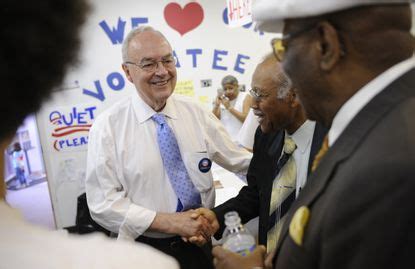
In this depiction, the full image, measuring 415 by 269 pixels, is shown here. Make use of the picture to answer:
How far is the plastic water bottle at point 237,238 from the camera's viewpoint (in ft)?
3.37

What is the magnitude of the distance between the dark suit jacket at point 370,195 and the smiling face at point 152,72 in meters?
1.13

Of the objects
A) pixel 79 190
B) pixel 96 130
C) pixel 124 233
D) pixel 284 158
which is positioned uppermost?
pixel 96 130

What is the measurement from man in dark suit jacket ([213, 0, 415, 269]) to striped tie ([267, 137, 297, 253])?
54 centimetres

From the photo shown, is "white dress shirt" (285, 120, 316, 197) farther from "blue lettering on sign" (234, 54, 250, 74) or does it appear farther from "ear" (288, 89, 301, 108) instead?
"blue lettering on sign" (234, 54, 250, 74)

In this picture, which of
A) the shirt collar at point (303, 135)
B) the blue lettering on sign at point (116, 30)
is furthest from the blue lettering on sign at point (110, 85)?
the shirt collar at point (303, 135)

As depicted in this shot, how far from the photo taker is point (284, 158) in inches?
53.0

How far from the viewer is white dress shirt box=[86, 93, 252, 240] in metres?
1.50

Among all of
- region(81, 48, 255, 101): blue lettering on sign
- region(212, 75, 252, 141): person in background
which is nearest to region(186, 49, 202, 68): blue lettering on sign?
region(81, 48, 255, 101): blue lettering on sign

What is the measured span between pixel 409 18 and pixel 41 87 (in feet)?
2.27

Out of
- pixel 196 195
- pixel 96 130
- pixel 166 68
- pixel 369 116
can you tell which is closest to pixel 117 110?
pixel 96 130

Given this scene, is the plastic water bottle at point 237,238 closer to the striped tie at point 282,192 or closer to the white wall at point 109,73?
the striped tie at point 282,192

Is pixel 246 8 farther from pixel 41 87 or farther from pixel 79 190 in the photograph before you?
pixel 79 190

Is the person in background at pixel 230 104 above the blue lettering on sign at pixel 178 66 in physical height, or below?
below

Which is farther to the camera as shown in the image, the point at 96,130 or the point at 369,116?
the point at 96,130
